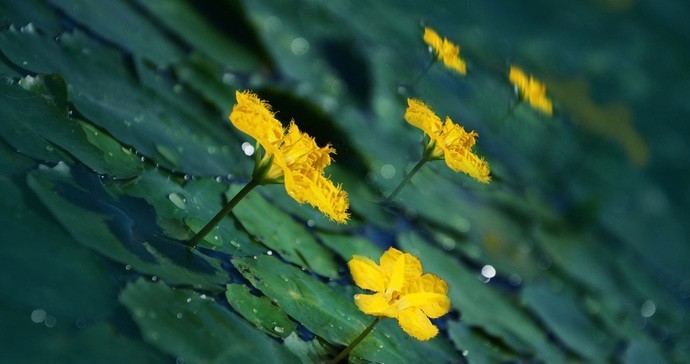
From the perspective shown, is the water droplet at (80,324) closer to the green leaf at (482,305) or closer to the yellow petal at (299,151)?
the yellow petal at (299,151)

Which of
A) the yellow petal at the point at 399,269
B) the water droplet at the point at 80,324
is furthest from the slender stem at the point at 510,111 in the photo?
the water droplet at the point at 80,324

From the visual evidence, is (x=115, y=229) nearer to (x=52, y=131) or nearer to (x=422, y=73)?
(x=52, y=131)

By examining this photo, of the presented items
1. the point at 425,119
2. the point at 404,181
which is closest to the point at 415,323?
the point at 425,119

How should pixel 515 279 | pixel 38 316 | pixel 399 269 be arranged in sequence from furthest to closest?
pixel 515 279 < pixel 399 269 < pixel 38 316

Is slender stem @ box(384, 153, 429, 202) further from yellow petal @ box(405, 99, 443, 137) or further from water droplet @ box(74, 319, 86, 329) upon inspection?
water droplet @ box(74, 319, 86, 329)

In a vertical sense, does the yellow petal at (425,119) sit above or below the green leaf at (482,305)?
above

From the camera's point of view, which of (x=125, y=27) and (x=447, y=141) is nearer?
(x=447, y=141)
